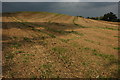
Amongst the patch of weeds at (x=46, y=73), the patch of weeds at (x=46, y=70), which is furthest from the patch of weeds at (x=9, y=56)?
the patch of weeds at (x=46, y=73)

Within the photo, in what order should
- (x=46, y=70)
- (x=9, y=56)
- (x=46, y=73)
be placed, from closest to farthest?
(x=46, y=73)
(x=46, y=70)
(x=9, y=56)

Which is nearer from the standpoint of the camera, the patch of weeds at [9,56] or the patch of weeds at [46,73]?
the patch of weeds at [46,73]

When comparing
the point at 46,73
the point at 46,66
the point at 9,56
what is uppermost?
the point at 9,56

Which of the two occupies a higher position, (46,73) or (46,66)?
(46,66)

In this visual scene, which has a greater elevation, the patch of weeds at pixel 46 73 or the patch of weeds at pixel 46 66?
the patch of weeds at pixel 46 66

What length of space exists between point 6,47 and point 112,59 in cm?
1046

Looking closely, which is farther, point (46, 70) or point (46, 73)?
point (46, 70)

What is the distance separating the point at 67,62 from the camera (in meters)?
9.02

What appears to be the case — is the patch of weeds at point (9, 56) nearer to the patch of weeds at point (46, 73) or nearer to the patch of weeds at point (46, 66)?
the patch of weeds at point (46, 66)

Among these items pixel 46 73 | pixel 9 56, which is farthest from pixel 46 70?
pixel 9 56

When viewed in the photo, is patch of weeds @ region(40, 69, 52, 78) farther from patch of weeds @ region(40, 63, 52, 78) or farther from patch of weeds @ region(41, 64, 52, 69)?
patch of weeds @ region(41, 64, 52, 69)

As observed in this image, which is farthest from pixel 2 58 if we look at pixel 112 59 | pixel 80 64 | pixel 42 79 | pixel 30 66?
pixel 112 59

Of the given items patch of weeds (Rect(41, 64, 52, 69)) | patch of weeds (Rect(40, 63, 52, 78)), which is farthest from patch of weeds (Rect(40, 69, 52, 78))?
patch of weeds (Rect(41, 64, 52, 69))

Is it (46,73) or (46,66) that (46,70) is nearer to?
(46,73)
